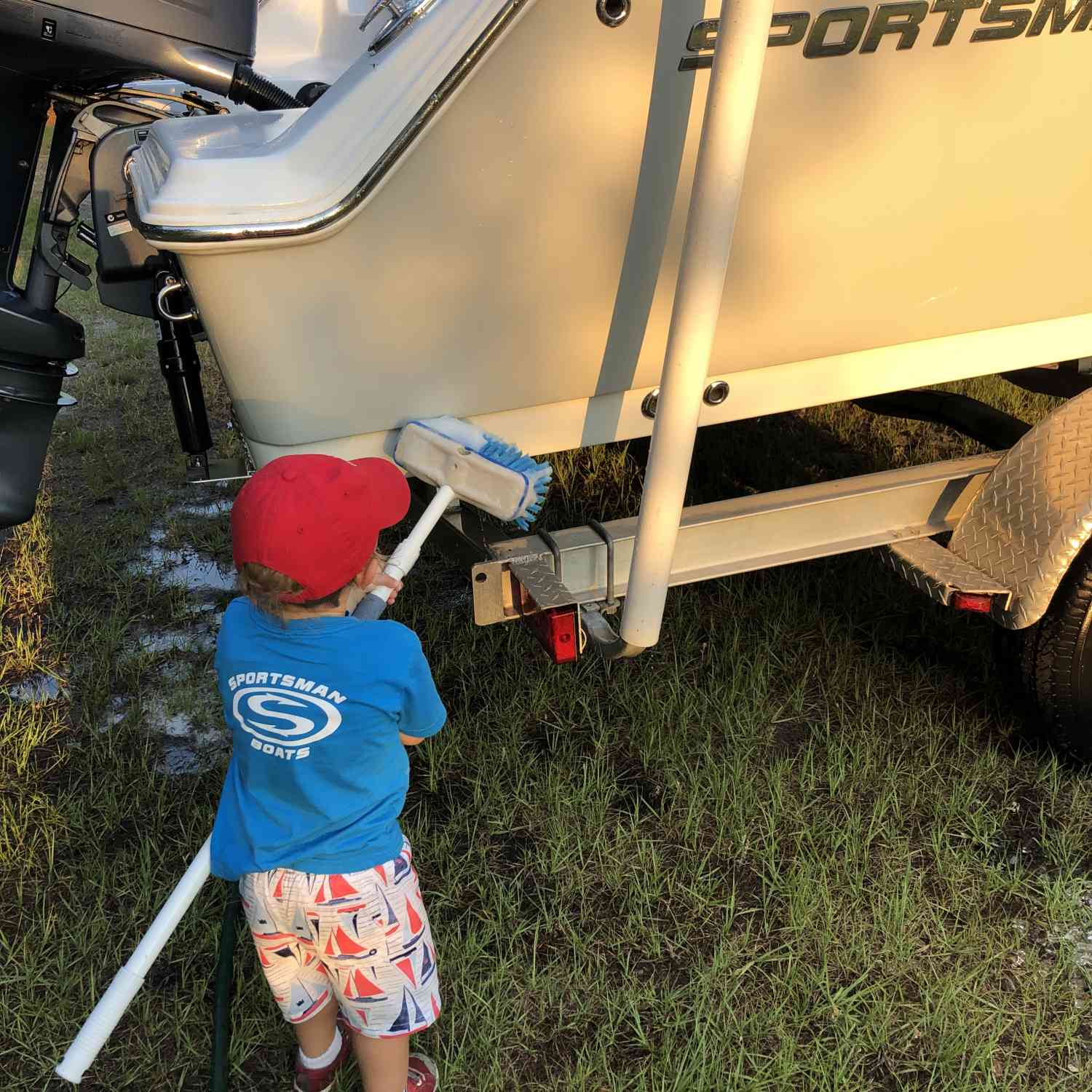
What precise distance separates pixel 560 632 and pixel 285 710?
27.1 inches

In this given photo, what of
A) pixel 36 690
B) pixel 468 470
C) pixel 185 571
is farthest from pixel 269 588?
pixel 185 571

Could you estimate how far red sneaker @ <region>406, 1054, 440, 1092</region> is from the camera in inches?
72.4

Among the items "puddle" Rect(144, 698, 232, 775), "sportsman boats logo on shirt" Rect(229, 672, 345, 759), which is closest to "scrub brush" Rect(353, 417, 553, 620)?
"sportsman boats logo on shirt" Rect(229, 672, 345, 759)

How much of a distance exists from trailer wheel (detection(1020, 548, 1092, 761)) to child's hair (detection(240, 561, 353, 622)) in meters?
1.59

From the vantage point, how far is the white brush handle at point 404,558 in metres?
1.58

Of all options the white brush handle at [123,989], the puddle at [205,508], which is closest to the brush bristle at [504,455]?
the white brush handle at [123,989]

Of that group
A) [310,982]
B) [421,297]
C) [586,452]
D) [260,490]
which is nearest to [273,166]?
[421,297]

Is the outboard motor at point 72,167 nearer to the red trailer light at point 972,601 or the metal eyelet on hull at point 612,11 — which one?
the metal eyelet on hull at point 612,11

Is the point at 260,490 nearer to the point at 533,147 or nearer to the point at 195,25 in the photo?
the point at 533,147

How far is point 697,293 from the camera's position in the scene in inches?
65.4

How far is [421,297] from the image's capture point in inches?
70.3

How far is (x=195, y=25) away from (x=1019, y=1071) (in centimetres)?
268

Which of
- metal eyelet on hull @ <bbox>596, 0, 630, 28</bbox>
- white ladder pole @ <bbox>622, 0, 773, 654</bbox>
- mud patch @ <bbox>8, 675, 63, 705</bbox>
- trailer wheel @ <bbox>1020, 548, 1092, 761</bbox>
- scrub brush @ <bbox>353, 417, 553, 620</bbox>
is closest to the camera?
white ladder pole @ <bbox>622, 0, 773, 654</bbox>

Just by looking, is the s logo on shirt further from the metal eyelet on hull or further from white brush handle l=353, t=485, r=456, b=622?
the metal eyelet on hull
